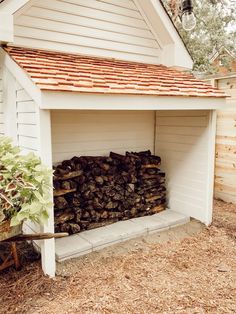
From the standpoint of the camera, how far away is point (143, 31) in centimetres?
527

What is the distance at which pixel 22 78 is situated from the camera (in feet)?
10.6

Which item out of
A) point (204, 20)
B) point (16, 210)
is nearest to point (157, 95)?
point (16, 210)

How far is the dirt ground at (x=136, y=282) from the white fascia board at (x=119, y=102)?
76.8 inches

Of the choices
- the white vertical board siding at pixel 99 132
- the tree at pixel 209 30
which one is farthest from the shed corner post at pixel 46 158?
the tree at pixel 209 30

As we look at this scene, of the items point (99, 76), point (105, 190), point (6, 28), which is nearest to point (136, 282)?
point (105, 190)

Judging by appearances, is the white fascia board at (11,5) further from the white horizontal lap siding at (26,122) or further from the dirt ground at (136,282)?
the dirt ground at (136,282)

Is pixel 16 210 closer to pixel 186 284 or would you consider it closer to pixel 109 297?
pixel 109 297

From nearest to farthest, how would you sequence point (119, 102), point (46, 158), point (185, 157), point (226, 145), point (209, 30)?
1. point (46, 158)
2. point (119, 102)
3. point (185, 157)
4. point (226, 145)
5. point (209, 30)

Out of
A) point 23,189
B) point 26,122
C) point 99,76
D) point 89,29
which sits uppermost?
point 89,29

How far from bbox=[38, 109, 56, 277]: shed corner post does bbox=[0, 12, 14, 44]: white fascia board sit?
128 centimetres

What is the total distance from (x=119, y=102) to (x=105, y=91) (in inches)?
10.5

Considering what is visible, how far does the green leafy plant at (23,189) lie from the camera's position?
279 cm

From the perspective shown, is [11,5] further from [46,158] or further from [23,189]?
[23,189]

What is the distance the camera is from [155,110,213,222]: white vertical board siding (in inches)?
192
